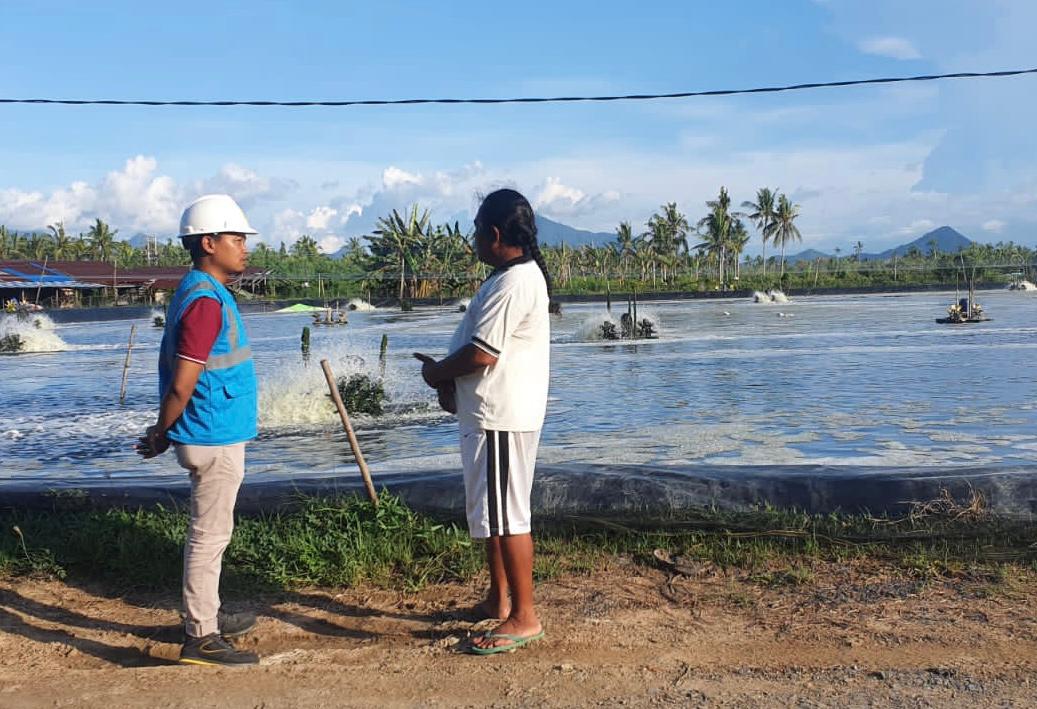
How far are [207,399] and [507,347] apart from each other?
3.76 feet

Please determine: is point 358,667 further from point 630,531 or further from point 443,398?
point 630,531

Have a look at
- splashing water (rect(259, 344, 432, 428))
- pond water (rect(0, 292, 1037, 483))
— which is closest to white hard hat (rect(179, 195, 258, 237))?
pond water (rect(0, 292, 1037, 483))

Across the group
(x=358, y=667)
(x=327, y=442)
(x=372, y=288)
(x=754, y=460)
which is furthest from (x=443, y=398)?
(x=372, y=288)

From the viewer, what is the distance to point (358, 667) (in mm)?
3486

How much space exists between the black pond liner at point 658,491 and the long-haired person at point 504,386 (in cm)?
143

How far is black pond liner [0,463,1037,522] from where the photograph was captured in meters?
Answer: 4.89

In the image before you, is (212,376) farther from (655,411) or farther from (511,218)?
(655,411)

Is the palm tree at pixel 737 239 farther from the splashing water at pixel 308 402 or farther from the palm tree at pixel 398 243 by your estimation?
the splashing water at pixel 308 402

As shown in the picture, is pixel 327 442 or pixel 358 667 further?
pixel 327 442

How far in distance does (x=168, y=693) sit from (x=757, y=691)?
2051mm

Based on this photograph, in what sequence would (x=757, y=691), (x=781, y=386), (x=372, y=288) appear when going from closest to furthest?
1. (x=757, y=691)
2. (x=781, y=386)
3. (x=372, y=288)

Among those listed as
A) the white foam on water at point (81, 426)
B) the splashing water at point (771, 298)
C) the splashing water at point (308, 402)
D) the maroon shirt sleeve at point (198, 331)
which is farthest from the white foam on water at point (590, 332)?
the splashing water at point (771, 298)

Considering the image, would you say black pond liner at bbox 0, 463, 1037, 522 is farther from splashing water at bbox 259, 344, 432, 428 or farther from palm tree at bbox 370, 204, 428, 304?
palm tree at bbox 370, 204, 428, 304

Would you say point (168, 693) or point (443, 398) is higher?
point (443, 398)
